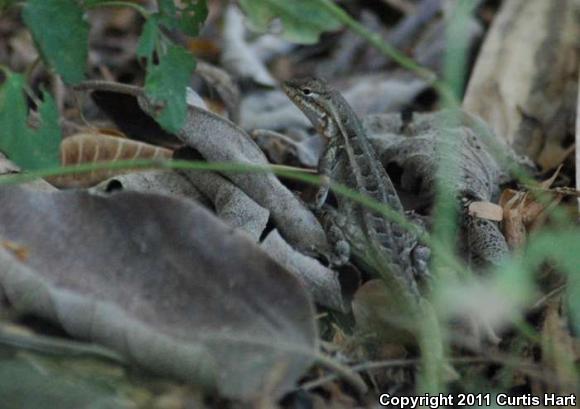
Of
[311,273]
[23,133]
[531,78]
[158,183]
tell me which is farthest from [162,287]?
[531,78]

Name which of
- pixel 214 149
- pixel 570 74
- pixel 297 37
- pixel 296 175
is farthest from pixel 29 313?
pixel 570 74

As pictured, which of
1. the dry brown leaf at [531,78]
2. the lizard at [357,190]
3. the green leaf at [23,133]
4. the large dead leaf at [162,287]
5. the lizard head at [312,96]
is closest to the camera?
the large dead leaf at [162,287]

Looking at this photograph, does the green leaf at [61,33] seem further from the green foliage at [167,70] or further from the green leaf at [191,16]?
the green leaf at [191,16]

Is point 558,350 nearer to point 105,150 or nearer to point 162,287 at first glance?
point 162,287

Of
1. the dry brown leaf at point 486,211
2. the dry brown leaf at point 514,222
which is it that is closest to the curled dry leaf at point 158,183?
the dry brown leaf at point 486,211

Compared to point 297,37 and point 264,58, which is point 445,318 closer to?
point 297,37

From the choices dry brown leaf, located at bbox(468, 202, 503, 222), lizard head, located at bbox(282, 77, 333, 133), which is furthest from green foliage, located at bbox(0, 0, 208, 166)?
lizard head, located at bbox(282, 77, 333, 133)
